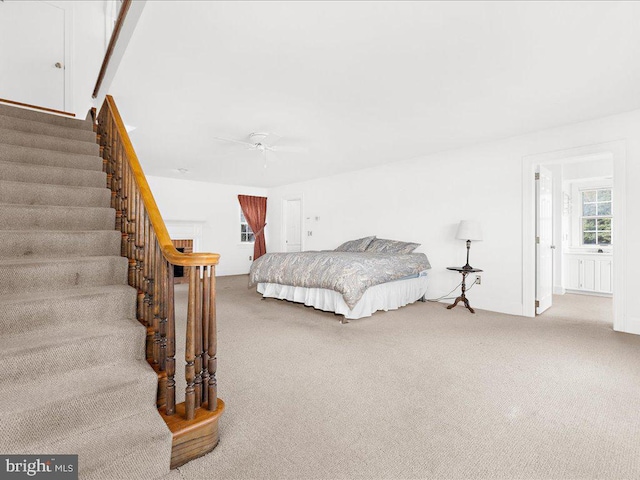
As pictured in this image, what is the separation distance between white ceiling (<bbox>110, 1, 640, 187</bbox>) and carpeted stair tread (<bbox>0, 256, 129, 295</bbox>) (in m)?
1.57

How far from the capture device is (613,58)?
2.42 metres

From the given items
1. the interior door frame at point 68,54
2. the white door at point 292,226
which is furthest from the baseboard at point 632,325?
the interior door frame at point 68,54

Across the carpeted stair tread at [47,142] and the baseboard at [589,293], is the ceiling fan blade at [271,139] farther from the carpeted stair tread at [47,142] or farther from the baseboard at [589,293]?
the baseboard at [589,293]

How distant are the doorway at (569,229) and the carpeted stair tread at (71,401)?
4.39 meters

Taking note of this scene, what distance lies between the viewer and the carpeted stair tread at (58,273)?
1711 mm

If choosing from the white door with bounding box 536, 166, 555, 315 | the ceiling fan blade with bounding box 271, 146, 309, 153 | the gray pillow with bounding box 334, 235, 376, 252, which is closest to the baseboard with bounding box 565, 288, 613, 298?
the white door with bounding box 536, 166, 555, 315

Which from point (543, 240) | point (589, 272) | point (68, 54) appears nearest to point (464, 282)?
point (543, 240)

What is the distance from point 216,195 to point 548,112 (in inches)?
257

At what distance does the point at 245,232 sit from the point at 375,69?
6315mm

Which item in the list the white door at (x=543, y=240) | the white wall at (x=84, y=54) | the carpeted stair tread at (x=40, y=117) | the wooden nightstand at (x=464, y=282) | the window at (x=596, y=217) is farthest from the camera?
the window at (x=596, y=217)

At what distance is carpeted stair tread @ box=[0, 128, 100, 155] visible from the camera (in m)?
2.63

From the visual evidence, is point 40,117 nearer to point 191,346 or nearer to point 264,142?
point 264,142

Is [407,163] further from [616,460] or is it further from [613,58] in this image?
[616,460]

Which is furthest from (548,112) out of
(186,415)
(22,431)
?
(22,431)
